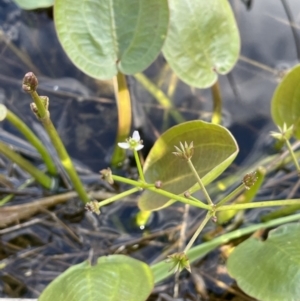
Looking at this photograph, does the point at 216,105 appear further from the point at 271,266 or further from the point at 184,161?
the point at 271,266

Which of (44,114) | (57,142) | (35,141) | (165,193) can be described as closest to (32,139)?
(35,141)

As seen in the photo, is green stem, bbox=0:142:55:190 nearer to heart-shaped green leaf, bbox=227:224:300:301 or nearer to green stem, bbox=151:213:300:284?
green stem, bbox=151:213:300:284

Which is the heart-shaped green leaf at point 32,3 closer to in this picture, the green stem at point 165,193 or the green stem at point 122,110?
the green stem at point 122,110

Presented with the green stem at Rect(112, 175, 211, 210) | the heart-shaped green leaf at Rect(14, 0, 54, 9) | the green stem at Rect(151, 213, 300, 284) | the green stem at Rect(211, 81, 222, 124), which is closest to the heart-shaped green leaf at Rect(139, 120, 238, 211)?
the green stem at Rect(112, 175, 211, 210)

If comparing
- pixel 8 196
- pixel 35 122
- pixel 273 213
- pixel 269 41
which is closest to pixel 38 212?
pixel 8 196

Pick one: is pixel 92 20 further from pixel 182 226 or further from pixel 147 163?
pixel 182 226

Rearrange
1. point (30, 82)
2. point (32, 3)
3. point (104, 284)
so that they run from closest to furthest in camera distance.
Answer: point (30, 82) < point (104, 284) < point (32, 3)
